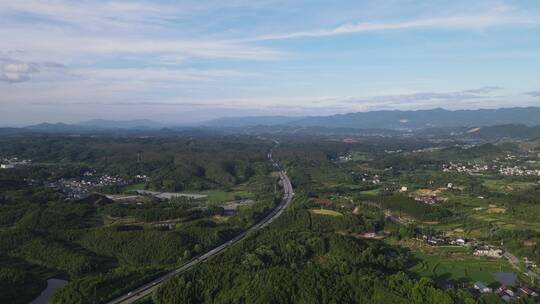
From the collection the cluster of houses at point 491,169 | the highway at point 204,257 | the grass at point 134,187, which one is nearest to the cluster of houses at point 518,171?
the cluster of houses at point 491,169

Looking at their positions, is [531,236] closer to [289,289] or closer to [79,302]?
[289,289]

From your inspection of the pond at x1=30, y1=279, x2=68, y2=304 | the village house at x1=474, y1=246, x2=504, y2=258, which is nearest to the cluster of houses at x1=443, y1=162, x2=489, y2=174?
the village house at x1=474, y1=246, x2=504, y2=258

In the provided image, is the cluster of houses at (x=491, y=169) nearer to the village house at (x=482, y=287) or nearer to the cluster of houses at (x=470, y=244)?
the cluster of houses at (x=470, y=244)

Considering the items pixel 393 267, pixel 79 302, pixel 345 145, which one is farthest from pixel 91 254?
pixel 345 145

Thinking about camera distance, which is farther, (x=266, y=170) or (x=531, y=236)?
(x=266, y=170)

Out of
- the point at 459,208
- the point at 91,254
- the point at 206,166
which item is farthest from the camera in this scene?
the point at 206,166

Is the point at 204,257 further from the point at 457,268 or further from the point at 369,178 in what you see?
the point at 369,178

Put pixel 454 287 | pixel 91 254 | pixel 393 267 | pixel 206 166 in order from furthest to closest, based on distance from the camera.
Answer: pixel 206 166, pixel 91 254, pixel 393 267, pixel 454 287
